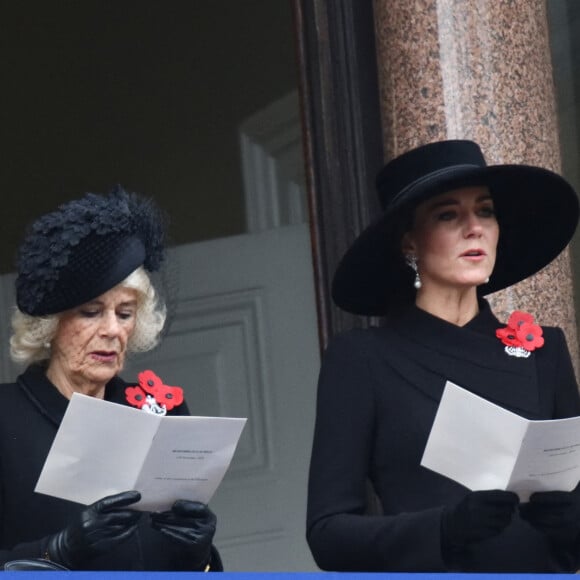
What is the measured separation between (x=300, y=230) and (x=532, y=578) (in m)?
3.47

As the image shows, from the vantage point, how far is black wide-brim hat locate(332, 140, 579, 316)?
369 cm

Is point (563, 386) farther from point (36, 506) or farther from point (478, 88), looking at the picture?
point (478, 88)

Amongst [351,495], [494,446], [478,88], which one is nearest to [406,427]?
[351,495]

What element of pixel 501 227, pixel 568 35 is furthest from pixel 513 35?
pixel 501 227

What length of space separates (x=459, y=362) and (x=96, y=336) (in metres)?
0.73

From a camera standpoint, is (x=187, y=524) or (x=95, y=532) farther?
(x=187, y=524)

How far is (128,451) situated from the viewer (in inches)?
131

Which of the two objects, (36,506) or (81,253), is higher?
(81,253)

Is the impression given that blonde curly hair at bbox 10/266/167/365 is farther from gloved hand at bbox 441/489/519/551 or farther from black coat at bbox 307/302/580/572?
gloved hand at bbox 441/489/519/551

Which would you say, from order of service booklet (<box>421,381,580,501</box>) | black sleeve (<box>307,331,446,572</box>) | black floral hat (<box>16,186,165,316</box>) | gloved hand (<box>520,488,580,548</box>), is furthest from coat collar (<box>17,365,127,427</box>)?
gloved hand (<box>520,488,580,548</box>)

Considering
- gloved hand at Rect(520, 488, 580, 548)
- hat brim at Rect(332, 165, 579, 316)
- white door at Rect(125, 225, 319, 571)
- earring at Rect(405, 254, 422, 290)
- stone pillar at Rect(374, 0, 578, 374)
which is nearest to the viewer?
gloved hand at Rect(520, 488, 580, 548)

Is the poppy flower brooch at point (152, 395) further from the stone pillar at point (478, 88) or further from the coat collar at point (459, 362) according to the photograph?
the stone pillar at point (478, 88)

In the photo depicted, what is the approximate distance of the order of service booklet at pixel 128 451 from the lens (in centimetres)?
331

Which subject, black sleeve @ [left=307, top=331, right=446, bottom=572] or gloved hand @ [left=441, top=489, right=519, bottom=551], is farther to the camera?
Result: black sleeve @ [left=307, top=331, right=446, bottom=572]
